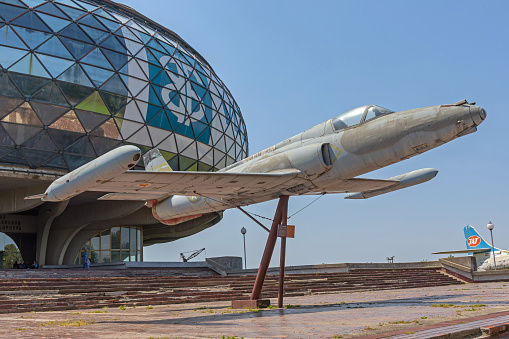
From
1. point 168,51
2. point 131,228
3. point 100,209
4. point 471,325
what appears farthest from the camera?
point 131,228

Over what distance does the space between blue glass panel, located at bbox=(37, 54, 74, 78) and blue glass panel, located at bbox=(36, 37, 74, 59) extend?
1.21ft

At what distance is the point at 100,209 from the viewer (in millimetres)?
35375

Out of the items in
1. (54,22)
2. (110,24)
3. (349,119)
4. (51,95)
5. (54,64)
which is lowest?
(349,119)

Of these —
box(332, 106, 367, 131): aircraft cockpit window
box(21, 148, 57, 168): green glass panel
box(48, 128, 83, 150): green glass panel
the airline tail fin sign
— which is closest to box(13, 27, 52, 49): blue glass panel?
box(48, 128, 83, 150): green glass panel

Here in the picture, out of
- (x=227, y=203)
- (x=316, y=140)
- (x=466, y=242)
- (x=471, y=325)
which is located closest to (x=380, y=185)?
(x=316, y=140)

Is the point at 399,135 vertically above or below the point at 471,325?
above

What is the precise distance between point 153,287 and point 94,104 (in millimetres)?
14793

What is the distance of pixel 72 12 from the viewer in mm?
33125

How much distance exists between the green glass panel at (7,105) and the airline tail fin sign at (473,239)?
142 feet

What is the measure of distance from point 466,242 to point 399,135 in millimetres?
43397

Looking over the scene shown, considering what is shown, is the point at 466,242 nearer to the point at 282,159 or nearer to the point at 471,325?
the point at 282,159

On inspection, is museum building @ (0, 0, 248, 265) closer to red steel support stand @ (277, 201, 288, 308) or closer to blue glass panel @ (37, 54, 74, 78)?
blue glass panel @ (37, 54, 74, 78)

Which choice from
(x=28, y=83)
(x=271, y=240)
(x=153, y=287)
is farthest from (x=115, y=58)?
(x=271, y=240)

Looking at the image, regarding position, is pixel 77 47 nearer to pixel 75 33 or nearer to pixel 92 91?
pixel 75 33
